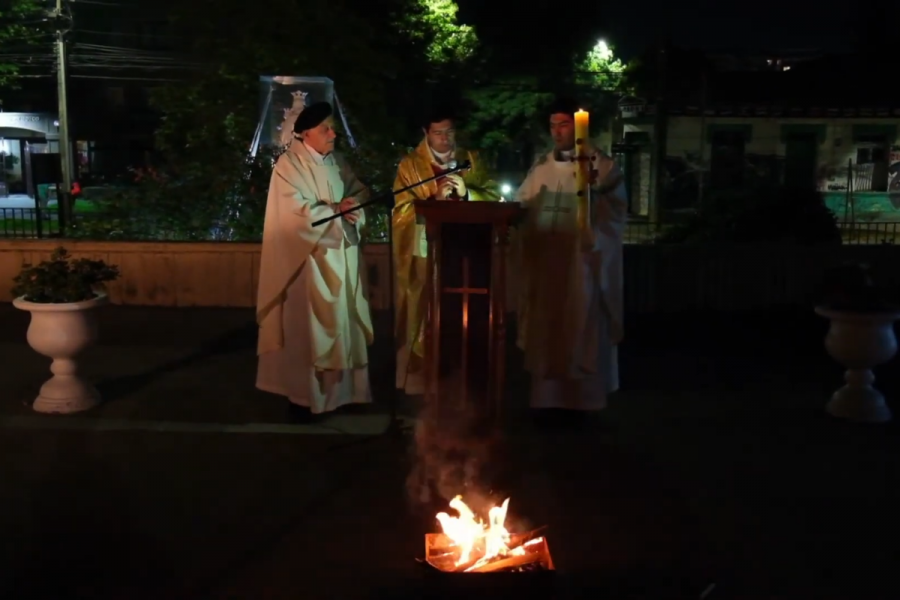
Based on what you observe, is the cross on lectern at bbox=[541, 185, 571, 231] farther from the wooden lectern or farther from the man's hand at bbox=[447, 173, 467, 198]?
the wooden lectern

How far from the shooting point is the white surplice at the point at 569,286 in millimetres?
6375

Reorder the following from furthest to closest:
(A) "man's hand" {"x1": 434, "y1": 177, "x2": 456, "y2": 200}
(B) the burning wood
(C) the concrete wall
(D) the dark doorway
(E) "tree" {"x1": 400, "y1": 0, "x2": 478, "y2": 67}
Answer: (D) the dark doorway < (E) "tree" {"x1": 400, "y1": 0, "x2": 478, "y2": 67} < (C) the concrete wall < (A) "man's hand" {"x1": 434, "y1": 177, "x2": 456, "y2": 200} < (B) the burning wood

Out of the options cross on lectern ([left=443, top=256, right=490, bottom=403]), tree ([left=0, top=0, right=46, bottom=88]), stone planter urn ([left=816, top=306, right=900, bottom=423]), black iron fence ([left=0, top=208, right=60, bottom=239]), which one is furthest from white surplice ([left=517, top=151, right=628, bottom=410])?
tree ([left=0, top=0, right=46, bottom=88])

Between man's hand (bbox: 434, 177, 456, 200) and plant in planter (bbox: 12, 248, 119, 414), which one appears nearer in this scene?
man's hand (bbox: 434, 177, 456, 200)

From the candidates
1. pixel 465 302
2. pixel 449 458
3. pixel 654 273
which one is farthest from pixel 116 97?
pixel 465 302

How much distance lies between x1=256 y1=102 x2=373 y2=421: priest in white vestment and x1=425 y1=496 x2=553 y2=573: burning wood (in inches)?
95.5

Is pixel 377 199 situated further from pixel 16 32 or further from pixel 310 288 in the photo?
pixel 16 32

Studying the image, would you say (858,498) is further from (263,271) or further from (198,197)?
(198,197)

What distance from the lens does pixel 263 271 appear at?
6551 millimetres

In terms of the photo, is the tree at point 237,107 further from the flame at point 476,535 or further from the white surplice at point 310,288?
the flame at point 476,535

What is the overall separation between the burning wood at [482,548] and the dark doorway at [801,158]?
86.0 feet

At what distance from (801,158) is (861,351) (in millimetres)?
23375

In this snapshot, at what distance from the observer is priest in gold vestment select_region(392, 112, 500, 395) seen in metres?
6.32

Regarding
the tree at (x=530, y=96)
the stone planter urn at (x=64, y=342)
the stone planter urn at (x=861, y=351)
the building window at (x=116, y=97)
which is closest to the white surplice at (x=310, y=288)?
the stone planter urn at (x=64, y=342)
